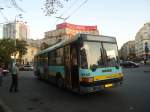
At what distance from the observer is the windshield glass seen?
35.6ft

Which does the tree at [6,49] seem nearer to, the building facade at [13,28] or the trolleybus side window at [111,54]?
the building facade at [13,28]

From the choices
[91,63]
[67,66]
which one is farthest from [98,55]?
[67,66]

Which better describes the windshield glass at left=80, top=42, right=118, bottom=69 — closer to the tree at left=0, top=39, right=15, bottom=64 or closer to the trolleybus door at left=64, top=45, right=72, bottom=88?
the trolleybus door at left=64, top=45, right=72, bottom=88

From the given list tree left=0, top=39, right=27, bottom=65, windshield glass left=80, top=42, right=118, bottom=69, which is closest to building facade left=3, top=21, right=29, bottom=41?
windshield glass left=80, top=42, right=118, bottom=69

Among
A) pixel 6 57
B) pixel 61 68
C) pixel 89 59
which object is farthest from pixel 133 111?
pixel 6 57

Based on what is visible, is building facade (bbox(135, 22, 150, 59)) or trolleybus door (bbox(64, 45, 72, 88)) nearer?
trolleybus door (bbox(64, 45, 72, 88))

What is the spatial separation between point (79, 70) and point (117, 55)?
2270mm

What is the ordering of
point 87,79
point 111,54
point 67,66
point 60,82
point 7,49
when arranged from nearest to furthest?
point 87,79 < point 111,54 < point 67,66 < point 60,82 < point 7,49

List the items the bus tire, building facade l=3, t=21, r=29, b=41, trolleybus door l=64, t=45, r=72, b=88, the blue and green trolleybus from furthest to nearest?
building facade l=3, t=21, r=29, b=41
the bus tire
trolleybus door l=64, t=45, r=72, b=88
the blue and green trolleybus

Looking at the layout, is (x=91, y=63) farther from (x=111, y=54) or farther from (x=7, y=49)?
(x=7, y=49)

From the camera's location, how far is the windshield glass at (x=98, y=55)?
427 inches

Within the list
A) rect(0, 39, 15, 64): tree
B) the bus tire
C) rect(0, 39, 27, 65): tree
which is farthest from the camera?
rect(0, 39, 15, 64): tree

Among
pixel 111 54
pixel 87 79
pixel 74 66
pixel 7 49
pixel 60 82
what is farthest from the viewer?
pixel 7 49

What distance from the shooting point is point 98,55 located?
11.2 metres
